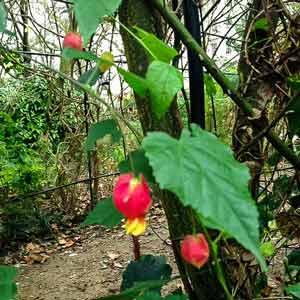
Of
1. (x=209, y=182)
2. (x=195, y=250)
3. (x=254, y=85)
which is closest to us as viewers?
(x=209, y=182)

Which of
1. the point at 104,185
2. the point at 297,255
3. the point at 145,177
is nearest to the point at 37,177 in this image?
the point at 104,185

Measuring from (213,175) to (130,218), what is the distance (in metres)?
0.09

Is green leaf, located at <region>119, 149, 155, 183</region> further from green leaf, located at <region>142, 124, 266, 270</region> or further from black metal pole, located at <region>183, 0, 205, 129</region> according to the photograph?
black metal pole, located at <region>183, 0, 205, 129</region>

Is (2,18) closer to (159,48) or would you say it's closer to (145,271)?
(159,48)

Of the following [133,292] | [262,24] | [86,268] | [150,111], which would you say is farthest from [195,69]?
[86,268]

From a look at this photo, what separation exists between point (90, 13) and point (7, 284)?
47 centimetres

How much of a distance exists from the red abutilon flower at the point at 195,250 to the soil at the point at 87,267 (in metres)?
1.49

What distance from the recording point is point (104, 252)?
2719 mm

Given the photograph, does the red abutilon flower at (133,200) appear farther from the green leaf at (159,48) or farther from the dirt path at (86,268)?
the dirt path at (86,268)

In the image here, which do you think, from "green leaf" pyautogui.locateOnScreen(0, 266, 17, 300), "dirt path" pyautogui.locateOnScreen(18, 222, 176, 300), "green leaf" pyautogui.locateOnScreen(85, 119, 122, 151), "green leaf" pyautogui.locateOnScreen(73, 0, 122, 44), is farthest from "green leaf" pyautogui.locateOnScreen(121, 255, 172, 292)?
"dirt path" pyautogui.locateOnScreen(18, 222, 176, 300)

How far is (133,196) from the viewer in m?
0.45

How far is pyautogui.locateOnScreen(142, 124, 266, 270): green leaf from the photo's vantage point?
39 centimetres

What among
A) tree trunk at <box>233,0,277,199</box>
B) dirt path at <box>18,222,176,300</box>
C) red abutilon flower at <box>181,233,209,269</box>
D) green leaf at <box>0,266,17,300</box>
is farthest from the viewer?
dirt path at <box>18,222,176,300</box>

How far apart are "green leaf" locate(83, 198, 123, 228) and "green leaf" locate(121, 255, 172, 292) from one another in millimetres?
205
